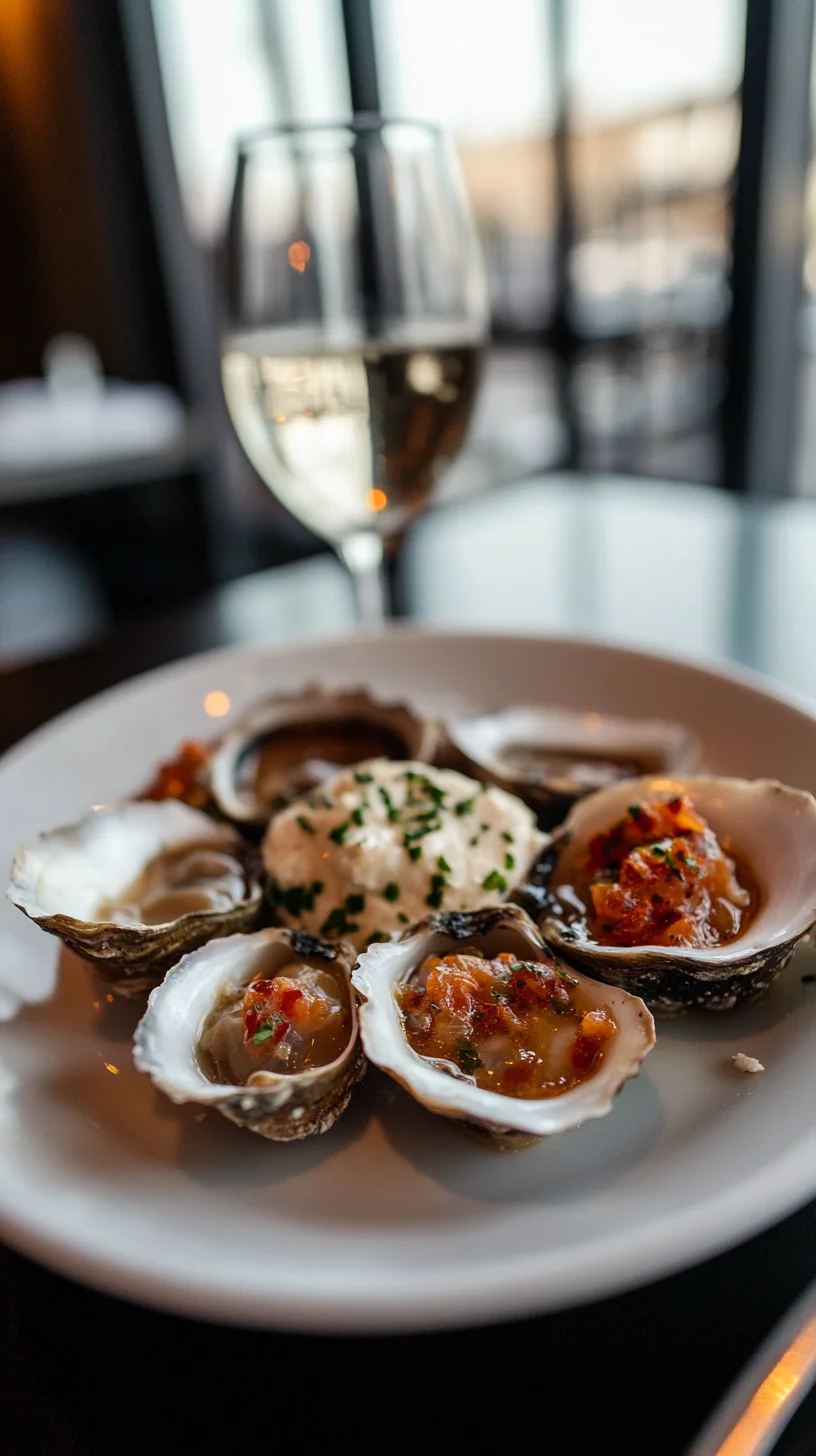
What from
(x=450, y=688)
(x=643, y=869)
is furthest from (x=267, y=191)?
(x=643, y=869)

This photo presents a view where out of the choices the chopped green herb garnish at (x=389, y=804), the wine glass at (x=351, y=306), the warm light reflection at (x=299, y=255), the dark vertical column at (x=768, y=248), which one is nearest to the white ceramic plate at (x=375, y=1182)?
the chopped green herb garnish at (x=389, y=804)

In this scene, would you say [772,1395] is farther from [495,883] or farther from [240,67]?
[240,67]

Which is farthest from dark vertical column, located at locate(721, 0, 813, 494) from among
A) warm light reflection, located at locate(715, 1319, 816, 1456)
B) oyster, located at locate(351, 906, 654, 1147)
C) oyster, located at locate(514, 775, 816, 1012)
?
warm light reflection, located at locate(715, 1319, 816, 1456)

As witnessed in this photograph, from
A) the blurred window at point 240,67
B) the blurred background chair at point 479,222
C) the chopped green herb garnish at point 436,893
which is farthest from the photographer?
the blurred window at point 240,67

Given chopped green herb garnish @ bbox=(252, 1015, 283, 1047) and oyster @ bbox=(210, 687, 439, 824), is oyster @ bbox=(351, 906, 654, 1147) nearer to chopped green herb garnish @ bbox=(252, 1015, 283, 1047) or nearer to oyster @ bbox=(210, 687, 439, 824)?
chopped green herb garnish @ bbox=(252, 1015, 283, 1047)

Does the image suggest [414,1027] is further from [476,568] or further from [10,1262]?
[476,568]

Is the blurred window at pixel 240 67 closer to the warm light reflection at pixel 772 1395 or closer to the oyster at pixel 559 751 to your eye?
the oyster at pixel 559 751
